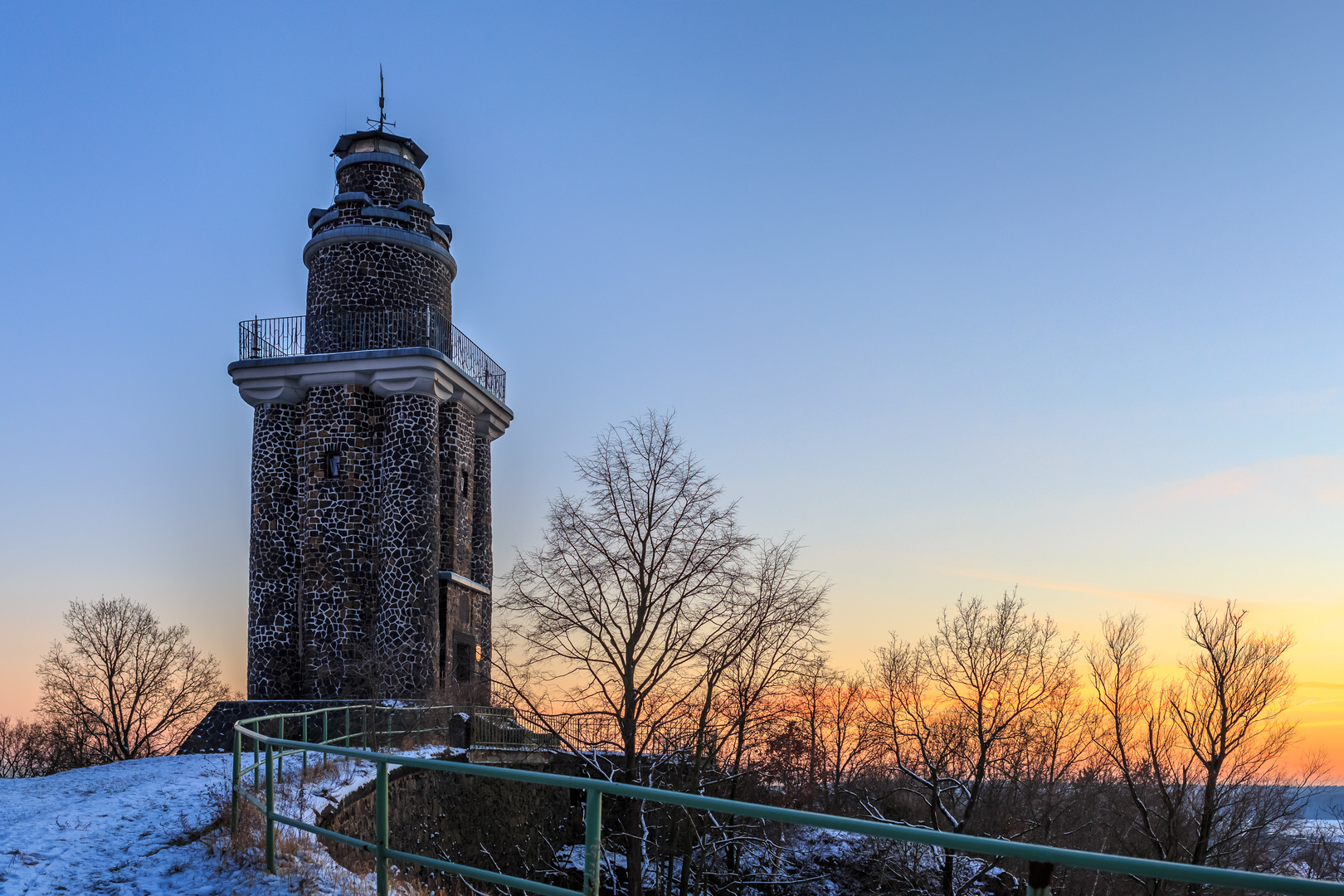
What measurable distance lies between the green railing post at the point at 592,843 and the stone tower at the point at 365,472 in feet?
81.5

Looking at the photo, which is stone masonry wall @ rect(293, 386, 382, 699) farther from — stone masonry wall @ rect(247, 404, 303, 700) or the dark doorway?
the dark doorway

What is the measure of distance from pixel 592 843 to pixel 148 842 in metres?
7.19

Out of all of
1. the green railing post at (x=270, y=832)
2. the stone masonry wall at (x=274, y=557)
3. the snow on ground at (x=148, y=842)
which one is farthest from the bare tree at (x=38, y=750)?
the green railing post at (x=270, y=832)

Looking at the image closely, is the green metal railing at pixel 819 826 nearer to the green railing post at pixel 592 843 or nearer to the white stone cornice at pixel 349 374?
the green railing post at pixel 592 843

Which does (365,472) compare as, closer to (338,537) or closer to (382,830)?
(338,537)

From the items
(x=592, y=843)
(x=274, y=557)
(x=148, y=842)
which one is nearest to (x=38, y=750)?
(x=274, y=557)

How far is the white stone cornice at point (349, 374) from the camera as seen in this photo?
→ 29516 millimetres

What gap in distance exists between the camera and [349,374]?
1183 inches

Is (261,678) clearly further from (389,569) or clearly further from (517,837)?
(517,837)

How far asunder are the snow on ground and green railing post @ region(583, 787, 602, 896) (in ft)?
12.1


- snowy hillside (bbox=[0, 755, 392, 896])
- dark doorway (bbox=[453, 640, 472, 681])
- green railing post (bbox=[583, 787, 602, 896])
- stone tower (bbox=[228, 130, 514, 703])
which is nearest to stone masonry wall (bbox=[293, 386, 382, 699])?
stone tower (bbox=[228, 130, 514, 703])

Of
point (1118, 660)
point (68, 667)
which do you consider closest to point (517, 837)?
point (1118, 660)

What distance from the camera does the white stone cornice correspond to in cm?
2952

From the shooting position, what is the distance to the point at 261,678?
2922 cm
